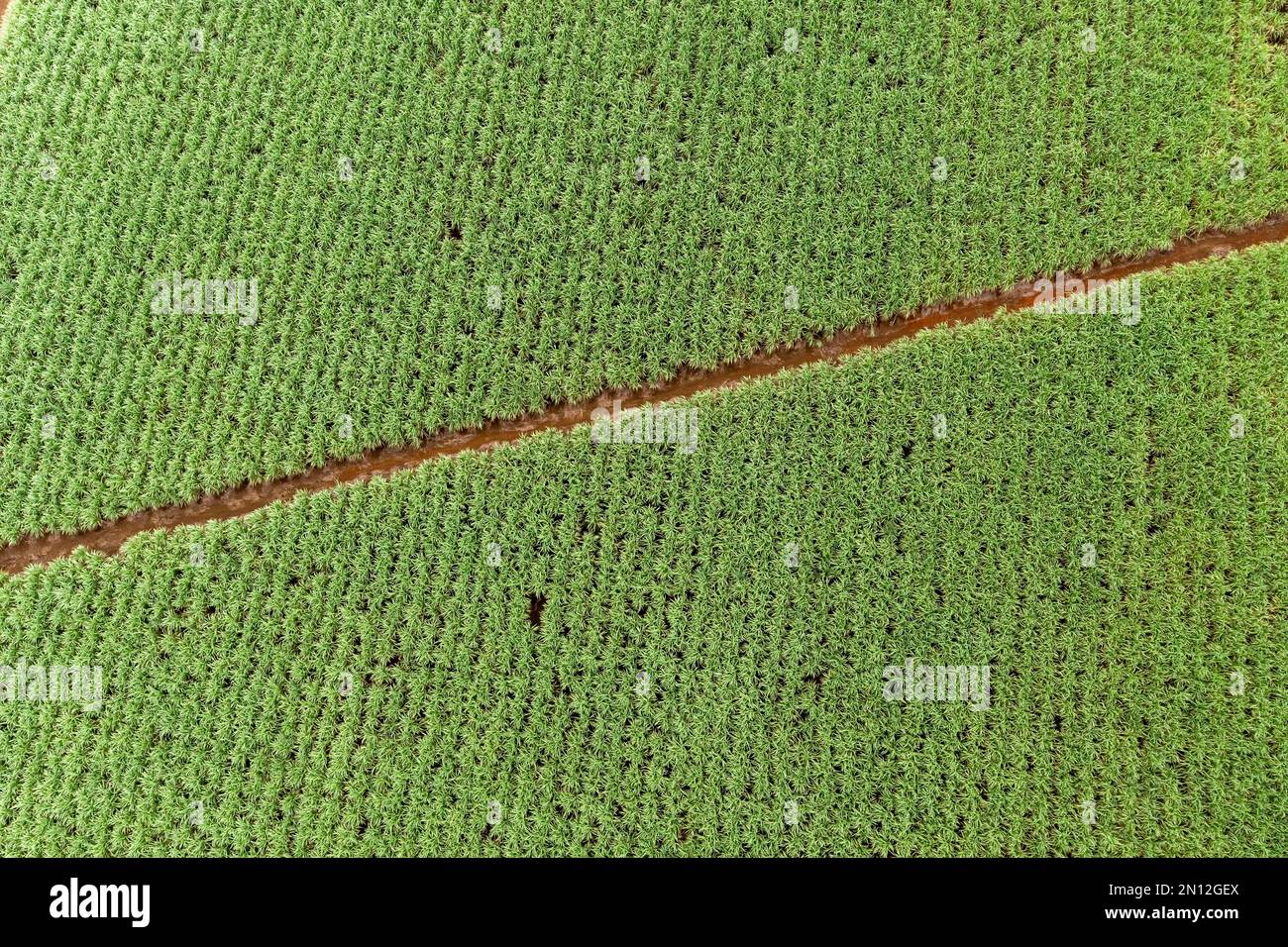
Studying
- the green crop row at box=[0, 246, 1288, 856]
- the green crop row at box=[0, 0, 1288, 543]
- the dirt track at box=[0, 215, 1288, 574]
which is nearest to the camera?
the green crop row at box=[0, 246, 1288, 856]

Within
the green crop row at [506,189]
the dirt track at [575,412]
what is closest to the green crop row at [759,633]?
the dirt track at [575,412]

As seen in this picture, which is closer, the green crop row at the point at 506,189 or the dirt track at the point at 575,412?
the dirt track at the point at 575,412

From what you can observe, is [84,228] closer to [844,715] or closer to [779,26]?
[779,26]

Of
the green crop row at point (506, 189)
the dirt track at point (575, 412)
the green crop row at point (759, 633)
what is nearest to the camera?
the green crop row at point (759, 633)

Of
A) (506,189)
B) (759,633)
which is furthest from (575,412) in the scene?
(759,633)

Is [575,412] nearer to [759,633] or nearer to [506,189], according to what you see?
[506,189]

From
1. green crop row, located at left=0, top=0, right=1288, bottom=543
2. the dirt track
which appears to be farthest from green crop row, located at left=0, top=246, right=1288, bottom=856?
green crop row, located at left=0, top=0, right=1288, bottom=543

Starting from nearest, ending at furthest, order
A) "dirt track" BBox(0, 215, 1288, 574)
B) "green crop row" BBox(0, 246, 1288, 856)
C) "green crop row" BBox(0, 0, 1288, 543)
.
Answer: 1. "green crop row" BBox(0, 246, 1288, 856)
2. "dirt track" BBox(0, 215, 1288, 574)
3. "green crop row" BBox(0, 0, 1288, 543)

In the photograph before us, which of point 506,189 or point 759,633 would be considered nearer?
point 759,633

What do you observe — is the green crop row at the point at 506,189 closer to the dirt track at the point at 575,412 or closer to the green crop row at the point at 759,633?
the dirt track at the point at 575,412

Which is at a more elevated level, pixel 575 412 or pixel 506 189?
pixel 506 189

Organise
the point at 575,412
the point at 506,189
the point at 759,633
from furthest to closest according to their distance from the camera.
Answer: the point at 506,189
the point at 575,412
the point at 759,633

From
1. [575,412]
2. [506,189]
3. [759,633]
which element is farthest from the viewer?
[506,189]

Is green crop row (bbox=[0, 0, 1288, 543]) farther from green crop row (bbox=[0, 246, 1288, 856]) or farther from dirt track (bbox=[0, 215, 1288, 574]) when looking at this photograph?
green crop row (bbox=[0, 246, 1288, 856])
